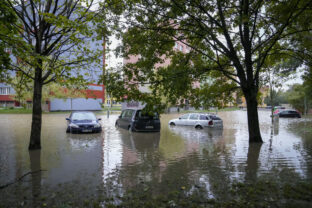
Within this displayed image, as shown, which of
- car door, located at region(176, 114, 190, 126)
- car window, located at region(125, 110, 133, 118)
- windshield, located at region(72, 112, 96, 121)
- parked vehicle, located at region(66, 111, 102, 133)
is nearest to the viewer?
parked vehicle, located at region(66, 111, 102, 133)

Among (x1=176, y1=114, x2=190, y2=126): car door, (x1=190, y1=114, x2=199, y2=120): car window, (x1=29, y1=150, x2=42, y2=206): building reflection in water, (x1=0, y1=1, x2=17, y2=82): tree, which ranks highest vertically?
(x1=0, y1=1, x2=17, y2=82): tree

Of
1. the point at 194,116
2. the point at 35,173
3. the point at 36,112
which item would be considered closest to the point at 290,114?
the point at 194,116

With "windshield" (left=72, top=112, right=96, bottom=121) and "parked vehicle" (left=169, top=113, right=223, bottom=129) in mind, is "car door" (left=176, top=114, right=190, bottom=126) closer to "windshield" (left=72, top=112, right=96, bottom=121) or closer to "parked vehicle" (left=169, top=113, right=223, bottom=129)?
"parked vehicle" (left=169, top=113, right=223, bottom=129)

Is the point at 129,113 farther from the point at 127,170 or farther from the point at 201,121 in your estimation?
the point at 127,170

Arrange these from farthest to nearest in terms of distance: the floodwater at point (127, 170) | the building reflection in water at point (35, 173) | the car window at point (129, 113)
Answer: the car window at point (129, 113), the floodwater at point (127, 170), the building reflection in water at point (35, 173)

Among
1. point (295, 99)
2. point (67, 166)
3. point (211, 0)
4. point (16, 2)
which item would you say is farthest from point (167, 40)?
point (295, 99)

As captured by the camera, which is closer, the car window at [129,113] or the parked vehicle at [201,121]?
the car window at [129,113]

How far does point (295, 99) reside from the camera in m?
42.2

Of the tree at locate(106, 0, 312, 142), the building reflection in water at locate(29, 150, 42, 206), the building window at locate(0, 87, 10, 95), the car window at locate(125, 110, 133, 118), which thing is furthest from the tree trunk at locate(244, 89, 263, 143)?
the building window at locate(0, 87, 10, 95)

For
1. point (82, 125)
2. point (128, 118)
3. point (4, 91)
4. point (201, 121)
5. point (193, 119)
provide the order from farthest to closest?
point (4, 91) < point (193, 119) < point (201, 121) < point (128, 118) < point (82, 125)

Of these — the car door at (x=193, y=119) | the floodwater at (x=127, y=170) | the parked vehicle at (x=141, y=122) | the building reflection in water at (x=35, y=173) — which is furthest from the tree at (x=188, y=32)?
the car door at (x=193, y=119)

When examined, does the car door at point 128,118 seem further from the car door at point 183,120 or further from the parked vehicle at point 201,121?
the parked vehicle at point 201,121

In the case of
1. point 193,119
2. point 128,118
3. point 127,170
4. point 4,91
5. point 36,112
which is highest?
point 4,91

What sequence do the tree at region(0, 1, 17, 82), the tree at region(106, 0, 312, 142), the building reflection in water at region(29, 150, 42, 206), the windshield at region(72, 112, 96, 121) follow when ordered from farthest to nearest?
the windshield at region(72, 112, 96, 121) → the tree at region(106, 0, 312, 142) → the building reflection in water at region(29, 150, 42, 206) → the tree at region(0, 1, 17, 82)
